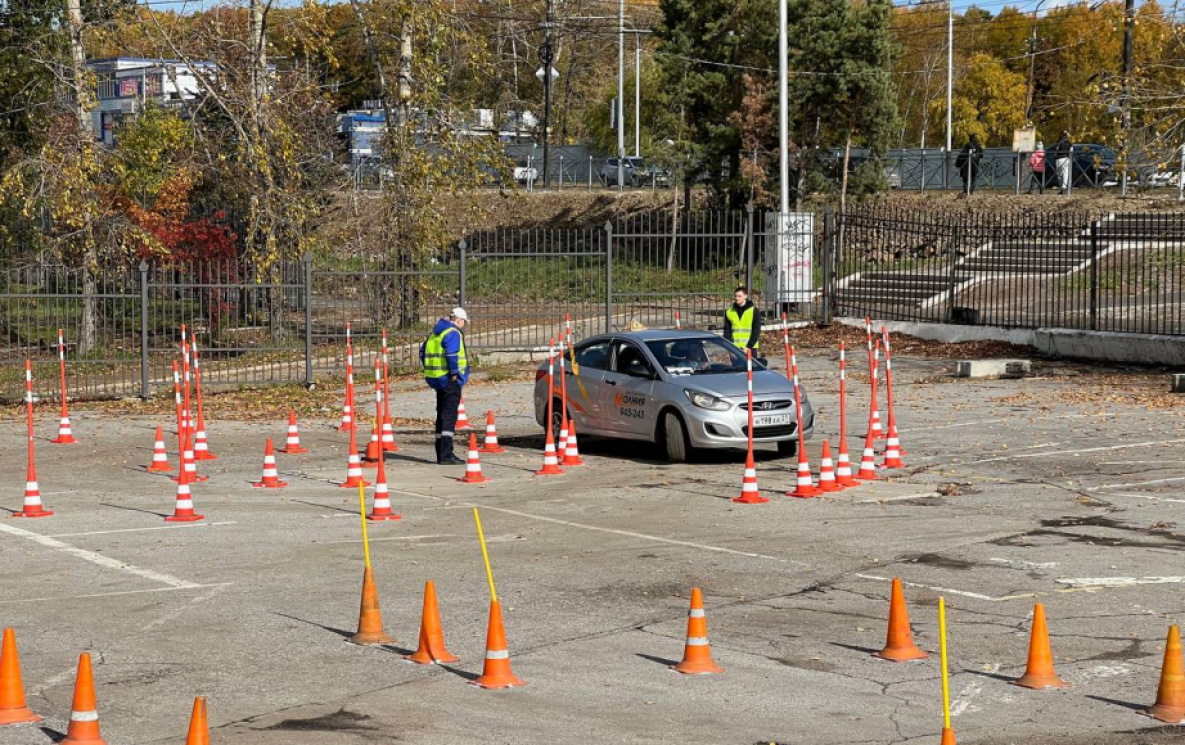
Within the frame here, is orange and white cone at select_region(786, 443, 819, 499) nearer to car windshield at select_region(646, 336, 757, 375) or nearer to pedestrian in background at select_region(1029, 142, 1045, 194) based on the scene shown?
car windshield at select_region(646, 336, 757, 375)

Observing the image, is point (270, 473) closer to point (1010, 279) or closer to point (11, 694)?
point (11, 694)

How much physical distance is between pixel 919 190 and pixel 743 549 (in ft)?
134

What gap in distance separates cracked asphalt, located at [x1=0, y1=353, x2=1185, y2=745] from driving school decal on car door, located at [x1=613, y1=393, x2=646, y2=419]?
21.9 inches

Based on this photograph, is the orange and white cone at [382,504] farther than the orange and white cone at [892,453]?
No

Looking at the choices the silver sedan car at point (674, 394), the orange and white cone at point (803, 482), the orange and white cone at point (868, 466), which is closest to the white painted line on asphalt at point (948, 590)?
the orange and white cone at point (803, 482)

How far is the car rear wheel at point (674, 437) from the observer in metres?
17.5

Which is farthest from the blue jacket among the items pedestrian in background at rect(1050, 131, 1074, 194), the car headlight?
pedestrian in background at rect(1050, 131, 1074, 194)

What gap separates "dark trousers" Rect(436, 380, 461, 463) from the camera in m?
17.7

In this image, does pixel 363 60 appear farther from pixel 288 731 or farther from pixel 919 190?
pixel 288 731

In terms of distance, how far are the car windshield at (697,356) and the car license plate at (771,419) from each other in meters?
1.12

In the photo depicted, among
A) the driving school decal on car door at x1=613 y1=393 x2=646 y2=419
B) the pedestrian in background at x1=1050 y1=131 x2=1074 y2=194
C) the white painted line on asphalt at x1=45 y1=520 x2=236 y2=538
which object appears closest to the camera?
the white painted line on asphalt at x1=45 y1=520 x2=236 y2=538

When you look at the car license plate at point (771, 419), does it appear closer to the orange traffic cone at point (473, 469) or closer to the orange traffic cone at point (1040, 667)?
the orange traffic cone at point (473, 469)

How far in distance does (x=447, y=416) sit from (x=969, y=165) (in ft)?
109

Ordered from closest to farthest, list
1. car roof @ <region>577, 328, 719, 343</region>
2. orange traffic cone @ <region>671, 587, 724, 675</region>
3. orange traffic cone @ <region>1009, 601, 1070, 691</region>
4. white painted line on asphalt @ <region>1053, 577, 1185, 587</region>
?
orange traffic cone @ <region>1009, 601, 1070, 691</region> → orange traffic cone @ <region>671, 587, 724, 675</region> → white painted line on asphalt @ <region>1053, 577, 1185, 587</region> → car roof @ <region>577, 328, 719, 343</region>
